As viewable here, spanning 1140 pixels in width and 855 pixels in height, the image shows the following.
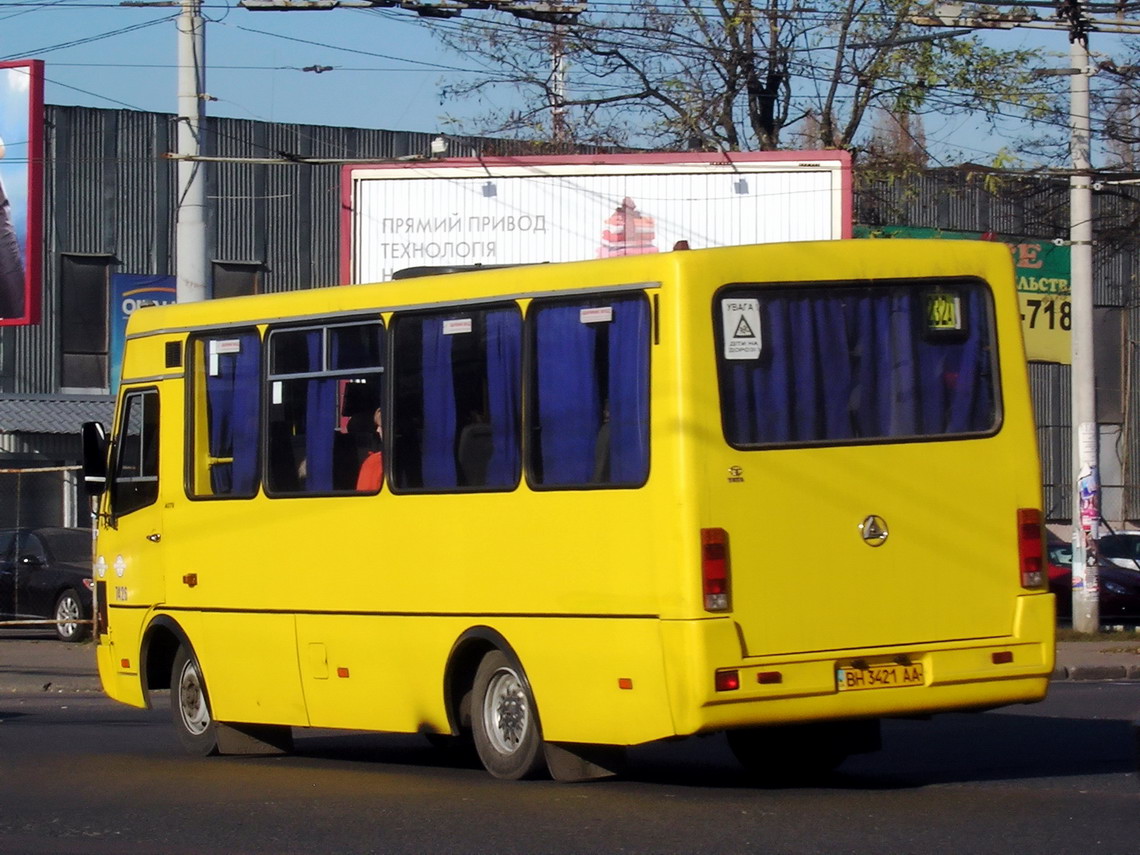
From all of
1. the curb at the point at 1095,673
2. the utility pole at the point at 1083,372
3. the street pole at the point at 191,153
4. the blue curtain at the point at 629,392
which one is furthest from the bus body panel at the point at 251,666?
the utility pole at the point at 1083,372

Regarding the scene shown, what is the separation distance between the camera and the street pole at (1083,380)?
79.8 ft

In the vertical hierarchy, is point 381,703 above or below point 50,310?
below

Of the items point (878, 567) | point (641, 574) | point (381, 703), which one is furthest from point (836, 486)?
point (381, 703)

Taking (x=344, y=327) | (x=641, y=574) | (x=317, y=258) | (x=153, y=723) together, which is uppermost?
(x=317, y=258)

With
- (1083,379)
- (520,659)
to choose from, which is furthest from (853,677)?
(1083,379)

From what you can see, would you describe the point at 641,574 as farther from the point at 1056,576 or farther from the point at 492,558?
the point at 1056,576

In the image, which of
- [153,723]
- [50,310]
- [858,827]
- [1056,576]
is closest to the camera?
[858,827]

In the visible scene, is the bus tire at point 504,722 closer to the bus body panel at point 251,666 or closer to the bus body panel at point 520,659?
the bus body panel at point 520,659

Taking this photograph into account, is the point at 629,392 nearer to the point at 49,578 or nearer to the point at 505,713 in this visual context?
the point at 505,713

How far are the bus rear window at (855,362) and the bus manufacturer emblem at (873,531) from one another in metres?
0.41

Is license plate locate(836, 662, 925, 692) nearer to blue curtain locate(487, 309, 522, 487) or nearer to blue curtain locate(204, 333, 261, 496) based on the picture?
blue curtain locate(487, 309, 522, 487)

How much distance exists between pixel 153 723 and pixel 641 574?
7.72m

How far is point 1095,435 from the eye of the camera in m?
24.4

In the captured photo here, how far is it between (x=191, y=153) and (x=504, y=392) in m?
10.9
